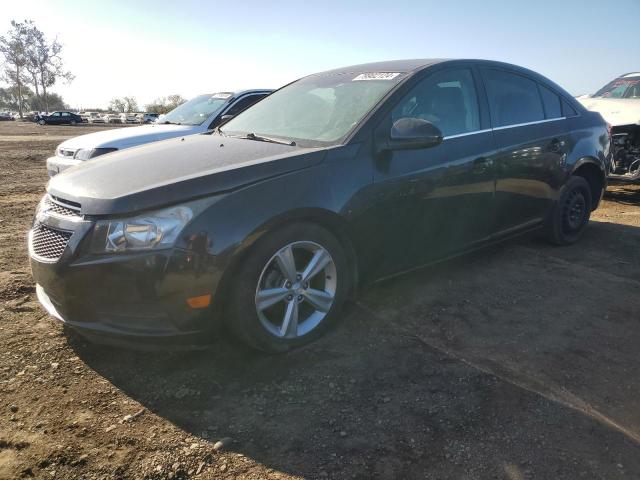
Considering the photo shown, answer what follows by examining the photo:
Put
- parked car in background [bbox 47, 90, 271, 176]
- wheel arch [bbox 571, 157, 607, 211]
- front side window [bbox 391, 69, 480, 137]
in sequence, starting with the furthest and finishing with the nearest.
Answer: parked car in background [bbox 47, 90, 271, 176] → wheel arch [bbox 571, 157, 607, 211] → front side window [bbox 391, 69, 480, 137]

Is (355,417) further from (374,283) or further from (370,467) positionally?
(374,283)

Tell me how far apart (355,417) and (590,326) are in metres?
1.95

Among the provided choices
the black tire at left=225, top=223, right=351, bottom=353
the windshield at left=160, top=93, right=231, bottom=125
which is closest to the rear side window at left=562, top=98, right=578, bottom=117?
the black tire at left=225, top=223, right=351, bottom=353

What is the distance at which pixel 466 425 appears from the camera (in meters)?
2.28

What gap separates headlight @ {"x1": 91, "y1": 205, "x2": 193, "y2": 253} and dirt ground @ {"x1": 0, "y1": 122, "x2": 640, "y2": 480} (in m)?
0.75

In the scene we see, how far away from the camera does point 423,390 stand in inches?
101

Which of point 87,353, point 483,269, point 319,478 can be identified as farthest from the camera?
point 483,269

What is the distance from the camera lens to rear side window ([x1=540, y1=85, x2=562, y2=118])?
4545 millimetres

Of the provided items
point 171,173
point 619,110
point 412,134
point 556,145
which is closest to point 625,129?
point 619,110

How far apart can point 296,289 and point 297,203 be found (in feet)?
1.66

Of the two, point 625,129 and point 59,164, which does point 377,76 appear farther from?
point 625,129

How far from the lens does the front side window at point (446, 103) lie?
3.44 metres

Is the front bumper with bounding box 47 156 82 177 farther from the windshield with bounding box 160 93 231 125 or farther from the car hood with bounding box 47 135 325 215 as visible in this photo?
the car hood with bounding box 47 135 325 215

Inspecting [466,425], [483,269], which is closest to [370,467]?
[466,425]
